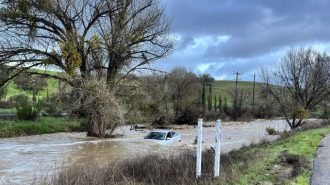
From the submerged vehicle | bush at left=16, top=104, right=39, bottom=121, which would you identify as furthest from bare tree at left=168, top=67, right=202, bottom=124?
the submerged vehicle

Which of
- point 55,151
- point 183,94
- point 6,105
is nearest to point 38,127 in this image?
point 55,151

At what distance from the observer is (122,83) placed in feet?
146

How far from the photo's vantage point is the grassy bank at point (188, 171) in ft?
39.9

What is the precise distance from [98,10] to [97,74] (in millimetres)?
5607

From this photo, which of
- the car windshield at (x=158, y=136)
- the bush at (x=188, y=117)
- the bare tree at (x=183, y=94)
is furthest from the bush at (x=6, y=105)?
the car windshield at (x=158, y=136)

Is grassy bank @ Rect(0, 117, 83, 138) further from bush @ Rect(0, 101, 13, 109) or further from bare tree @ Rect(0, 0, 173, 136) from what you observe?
bush @ Rect(0, 101, 13, 109)

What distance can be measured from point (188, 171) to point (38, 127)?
1403 inches

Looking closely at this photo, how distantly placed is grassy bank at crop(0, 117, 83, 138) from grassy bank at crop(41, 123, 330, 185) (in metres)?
29.3

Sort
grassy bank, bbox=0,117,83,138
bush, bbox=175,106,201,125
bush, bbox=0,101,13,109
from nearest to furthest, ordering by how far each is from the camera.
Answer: grassy bank, bbox=0,117,83,138
bush, bbox=175,106,201,125
bush, bbox=0,101,13,109

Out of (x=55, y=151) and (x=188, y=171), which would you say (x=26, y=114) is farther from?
(x=188, y=171)

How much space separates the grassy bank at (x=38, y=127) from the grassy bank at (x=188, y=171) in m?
29.3

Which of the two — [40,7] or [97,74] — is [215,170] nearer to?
[40,7]

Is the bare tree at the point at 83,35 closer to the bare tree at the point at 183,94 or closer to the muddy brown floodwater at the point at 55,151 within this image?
the muddy brown floodwater at the point at 55,151

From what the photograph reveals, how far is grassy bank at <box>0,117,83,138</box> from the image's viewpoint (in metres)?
43.0
